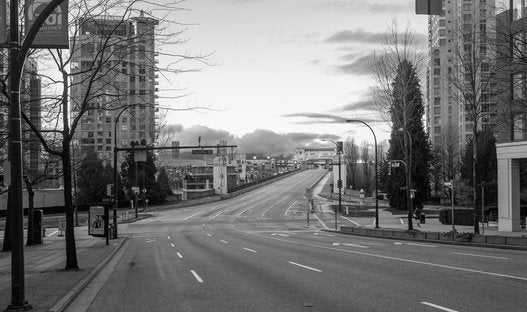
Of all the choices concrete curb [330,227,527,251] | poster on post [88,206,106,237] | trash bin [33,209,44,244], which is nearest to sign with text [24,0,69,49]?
concrete curb [330,227,527,251]

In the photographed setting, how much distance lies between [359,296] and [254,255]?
1226cm

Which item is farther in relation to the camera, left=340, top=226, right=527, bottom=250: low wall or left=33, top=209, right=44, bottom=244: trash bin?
left=33, top=209, right=44, bottom=244: trash bin

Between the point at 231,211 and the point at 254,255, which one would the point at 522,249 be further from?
the point at 231,211

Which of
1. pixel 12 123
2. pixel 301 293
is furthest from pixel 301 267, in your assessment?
pixel 12 123

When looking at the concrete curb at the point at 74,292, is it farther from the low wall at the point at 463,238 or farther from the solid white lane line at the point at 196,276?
the low wall at the point at 463,238

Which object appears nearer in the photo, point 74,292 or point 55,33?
point 55,33

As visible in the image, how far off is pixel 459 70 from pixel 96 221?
24.0m

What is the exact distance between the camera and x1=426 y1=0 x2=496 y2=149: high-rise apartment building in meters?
30.8

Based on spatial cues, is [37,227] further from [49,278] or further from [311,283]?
[311,283]

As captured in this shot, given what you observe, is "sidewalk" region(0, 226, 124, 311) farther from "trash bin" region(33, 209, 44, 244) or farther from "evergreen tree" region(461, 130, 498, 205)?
"evergreen tree" region(461, 130, 498, 205)

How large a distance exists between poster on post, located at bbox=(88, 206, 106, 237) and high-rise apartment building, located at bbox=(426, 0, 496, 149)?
22.7 metres

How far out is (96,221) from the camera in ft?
114

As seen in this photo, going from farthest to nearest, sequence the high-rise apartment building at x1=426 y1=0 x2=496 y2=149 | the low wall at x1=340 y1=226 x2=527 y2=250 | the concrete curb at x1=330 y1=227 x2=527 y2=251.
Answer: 1. the high-rise apartment building at x1=426 y1=0 x2=496 y2=149
2. the concrete curb at x1=330 y1=227 x2=527 y2=251
3. the low wall at x1=340 y1=226 x2=527 y2=250

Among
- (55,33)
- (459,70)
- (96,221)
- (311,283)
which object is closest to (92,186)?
(96,221)
